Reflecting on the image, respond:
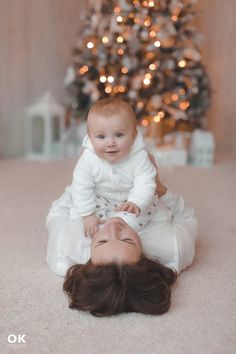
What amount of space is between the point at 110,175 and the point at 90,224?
153 millimetres

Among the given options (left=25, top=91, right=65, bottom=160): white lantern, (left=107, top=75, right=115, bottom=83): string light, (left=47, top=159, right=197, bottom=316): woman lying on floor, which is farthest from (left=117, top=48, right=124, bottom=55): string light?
(left=47, top=159, right=197, bottom=316): woman lying on floor

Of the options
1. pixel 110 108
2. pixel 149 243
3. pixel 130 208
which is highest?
pixel 110 108

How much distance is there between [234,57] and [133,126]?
2.82 meters

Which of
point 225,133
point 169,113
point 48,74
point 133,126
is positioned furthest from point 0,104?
point 133,126

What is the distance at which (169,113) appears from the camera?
11.2ft

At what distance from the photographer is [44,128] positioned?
372 cm

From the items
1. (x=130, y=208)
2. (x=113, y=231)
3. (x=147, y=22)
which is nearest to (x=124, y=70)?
(x=147, y=22)

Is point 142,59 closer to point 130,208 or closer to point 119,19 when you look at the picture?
point 119,19

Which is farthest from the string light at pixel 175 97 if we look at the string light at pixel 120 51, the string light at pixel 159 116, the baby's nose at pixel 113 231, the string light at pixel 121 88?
the baby's nose at pixel 113 231

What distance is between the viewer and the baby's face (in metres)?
1.34

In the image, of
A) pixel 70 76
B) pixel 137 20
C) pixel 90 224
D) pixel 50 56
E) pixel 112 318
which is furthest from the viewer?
pixel 50 56

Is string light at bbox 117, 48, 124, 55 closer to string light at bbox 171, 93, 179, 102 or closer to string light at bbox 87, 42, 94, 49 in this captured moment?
string light at bbox 87, 42, 94, 49

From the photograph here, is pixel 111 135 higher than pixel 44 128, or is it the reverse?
pixel 111 135

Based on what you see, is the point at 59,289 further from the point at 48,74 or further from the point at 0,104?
the point at 48,74
